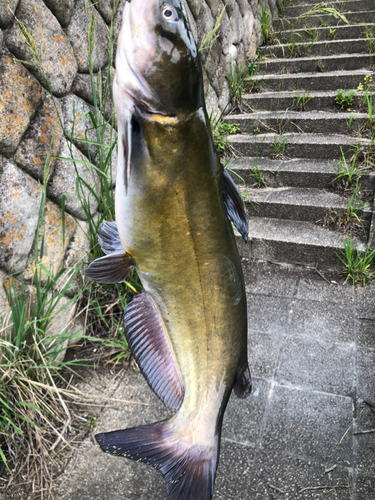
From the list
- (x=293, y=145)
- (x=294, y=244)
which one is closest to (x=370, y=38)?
(x=293, y=145)

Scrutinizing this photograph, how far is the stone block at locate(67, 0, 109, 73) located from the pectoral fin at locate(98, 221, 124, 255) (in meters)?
1.98

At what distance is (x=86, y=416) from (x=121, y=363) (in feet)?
1.46

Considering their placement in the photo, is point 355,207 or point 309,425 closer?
point 309,425

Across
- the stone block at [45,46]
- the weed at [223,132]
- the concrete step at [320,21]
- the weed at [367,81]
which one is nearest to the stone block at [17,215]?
the stone block at [45,46]

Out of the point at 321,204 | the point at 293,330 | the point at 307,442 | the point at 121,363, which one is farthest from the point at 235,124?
the point at 307,442

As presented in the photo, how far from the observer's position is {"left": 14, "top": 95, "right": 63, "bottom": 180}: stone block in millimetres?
2215

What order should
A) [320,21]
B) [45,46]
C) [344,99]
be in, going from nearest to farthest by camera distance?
[45,46]
[344,99]
[320,21]

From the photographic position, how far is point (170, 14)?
32.9 inches

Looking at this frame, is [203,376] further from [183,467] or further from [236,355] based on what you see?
[183,467]

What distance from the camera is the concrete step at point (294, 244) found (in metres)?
3.46

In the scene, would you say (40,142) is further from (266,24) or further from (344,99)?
(266,24)

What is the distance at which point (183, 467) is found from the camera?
1.09m

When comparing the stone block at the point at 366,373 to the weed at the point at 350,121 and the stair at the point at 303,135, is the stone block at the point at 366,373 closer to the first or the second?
the stair at the point at 303,135

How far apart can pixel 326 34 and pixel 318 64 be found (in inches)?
35.4
